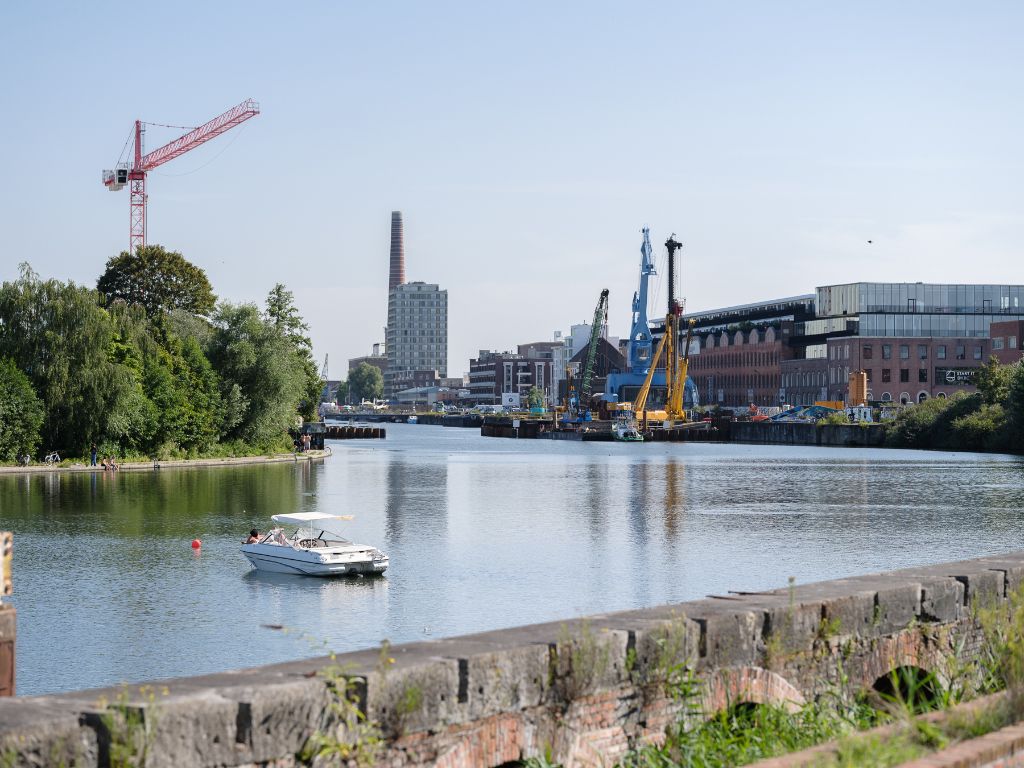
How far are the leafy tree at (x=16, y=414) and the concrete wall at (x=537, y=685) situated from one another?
82.5 m

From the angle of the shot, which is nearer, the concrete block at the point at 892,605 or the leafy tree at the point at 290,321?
the concrete block at the point at 892,605

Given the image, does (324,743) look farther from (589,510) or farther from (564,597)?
(589,510)

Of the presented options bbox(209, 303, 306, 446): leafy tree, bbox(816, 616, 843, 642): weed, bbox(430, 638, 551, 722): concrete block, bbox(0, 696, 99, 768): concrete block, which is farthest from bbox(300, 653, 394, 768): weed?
bbox(209, 303, 306, 446): leafy tree

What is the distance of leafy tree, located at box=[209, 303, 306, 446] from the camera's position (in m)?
113

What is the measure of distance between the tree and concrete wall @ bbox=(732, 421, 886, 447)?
84940mm

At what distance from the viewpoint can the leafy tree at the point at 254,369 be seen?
113 metres

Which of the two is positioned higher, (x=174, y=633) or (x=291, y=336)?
(x=291, y=336)

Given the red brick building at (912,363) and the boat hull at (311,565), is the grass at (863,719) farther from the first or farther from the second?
the red brick building at (912,363)

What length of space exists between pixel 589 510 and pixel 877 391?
136229 millimetres

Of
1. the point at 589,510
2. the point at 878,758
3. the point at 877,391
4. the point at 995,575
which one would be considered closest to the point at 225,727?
the point at 878,758

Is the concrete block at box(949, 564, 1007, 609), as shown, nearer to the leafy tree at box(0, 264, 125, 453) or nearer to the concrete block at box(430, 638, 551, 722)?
the concrete block at box(430, 638, 551, 722)

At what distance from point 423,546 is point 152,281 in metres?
83.1

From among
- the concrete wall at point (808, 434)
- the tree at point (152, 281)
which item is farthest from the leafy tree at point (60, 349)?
the concrete wall at point (808, 434)

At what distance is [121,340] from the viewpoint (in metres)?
104
